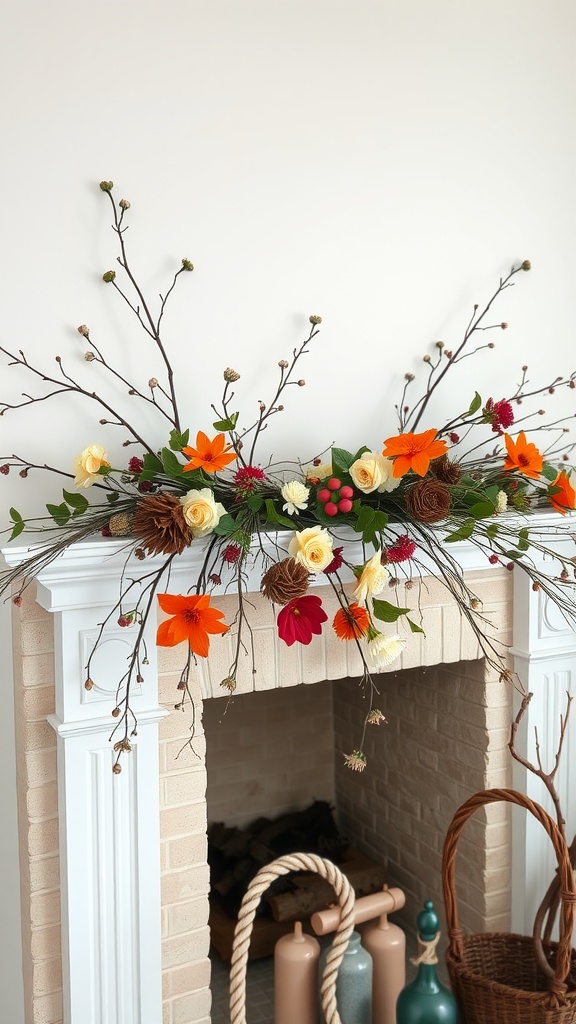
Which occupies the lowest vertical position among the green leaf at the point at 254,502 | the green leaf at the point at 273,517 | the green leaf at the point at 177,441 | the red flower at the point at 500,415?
the green leaf at the point at 273,517

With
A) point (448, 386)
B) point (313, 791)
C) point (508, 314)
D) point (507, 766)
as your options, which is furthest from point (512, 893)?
point (508, 314)

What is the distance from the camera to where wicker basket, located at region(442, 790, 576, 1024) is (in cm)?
176

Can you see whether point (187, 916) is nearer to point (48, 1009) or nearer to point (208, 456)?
point (48, 1009)

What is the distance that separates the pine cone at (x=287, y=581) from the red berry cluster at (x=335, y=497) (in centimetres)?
15

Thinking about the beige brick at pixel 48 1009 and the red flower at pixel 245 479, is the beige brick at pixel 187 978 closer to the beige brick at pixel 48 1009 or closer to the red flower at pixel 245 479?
the beige brick at pixel 48 1009

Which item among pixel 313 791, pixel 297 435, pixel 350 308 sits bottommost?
pixel 313 791

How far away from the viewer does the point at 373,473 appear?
164cm

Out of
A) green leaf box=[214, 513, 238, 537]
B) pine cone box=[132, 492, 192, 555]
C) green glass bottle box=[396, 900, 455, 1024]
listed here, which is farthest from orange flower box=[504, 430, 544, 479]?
green glass bottle box=[396, 900, 455, 1024]

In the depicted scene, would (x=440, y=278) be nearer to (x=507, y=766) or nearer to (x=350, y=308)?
(x=350, y=308)

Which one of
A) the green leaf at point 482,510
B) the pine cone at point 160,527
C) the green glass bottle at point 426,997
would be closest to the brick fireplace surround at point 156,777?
the pine cone at point 160,527

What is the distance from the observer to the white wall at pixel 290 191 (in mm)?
1649

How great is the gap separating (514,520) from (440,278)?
0.60 m

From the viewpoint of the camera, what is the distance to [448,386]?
206 cm

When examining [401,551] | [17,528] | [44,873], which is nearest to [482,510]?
[401,551]
